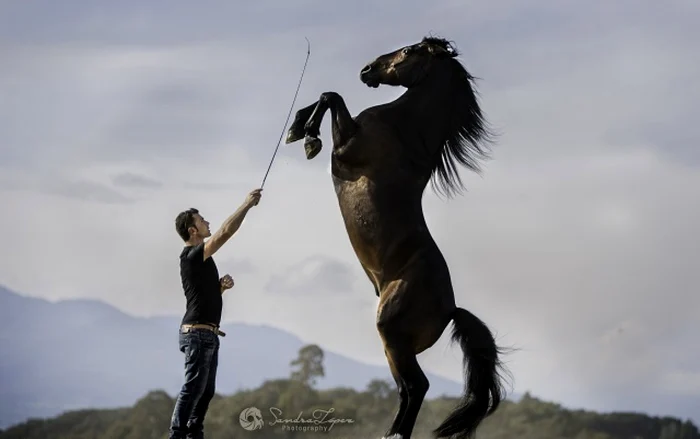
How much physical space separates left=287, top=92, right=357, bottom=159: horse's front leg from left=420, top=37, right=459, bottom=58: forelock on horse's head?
86 centimetres

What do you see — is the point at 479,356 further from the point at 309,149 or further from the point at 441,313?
the point at 309,149

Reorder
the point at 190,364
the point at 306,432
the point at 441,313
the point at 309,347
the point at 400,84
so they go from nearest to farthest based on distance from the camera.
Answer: the point at 190,364 < the point at 441,313 < the point at 400,84 < the point at 306,432 < the point at 309,347

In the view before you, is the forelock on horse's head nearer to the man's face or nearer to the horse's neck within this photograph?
the horse's neck

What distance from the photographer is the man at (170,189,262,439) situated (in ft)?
20.9

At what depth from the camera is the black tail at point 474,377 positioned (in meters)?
6.99

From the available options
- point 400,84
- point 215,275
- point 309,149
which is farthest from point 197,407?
point 400,84

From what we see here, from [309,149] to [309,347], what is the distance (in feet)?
16.6

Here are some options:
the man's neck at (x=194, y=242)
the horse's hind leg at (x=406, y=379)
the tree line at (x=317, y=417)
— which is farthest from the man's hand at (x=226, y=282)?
the tree line at (x=317, y=417)

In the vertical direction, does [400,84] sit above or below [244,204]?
above

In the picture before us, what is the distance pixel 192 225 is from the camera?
21.7 ft

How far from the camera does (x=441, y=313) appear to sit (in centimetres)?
691

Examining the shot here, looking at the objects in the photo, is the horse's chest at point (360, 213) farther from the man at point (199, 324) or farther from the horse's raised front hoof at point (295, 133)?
the man at point (199, 324)
